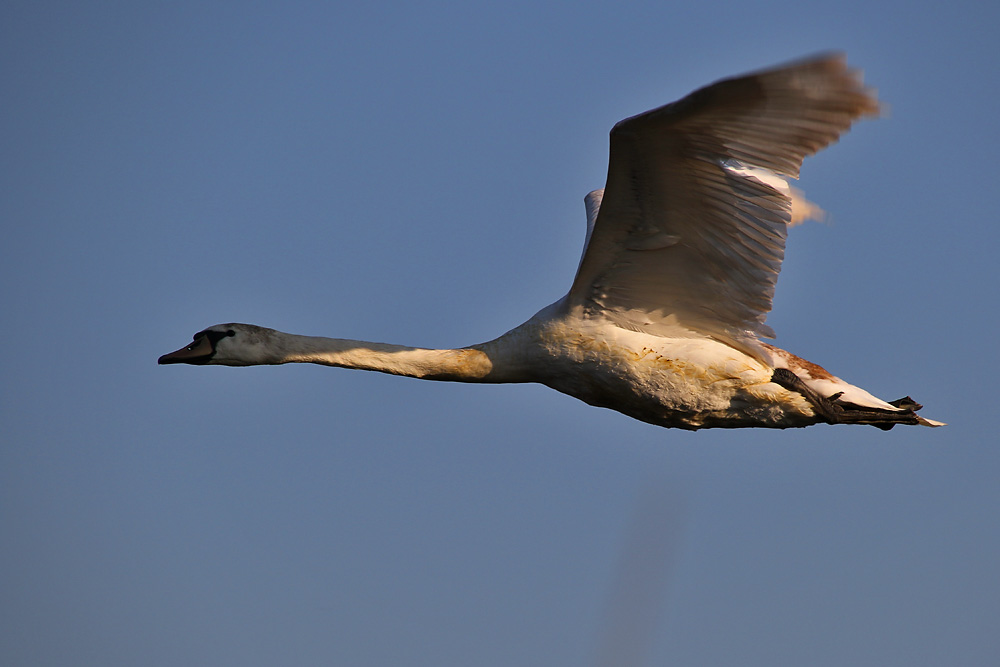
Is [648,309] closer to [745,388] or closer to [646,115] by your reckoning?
[745,388]

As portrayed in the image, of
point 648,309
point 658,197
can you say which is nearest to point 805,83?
point 658,197

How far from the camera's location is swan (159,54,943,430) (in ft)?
29.1

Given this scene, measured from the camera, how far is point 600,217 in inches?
361

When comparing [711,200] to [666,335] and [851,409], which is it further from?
[851,409]

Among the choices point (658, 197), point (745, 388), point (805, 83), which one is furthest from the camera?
point (745, 388)

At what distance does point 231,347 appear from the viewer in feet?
33.9

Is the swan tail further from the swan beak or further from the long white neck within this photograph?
the swan beak

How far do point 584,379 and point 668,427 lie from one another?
967 mm

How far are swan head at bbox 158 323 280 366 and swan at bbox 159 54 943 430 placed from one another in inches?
0.5

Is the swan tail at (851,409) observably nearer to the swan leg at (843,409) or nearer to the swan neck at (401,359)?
the swan leg at (843,409)

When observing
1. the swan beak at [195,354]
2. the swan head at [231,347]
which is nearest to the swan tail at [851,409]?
the swan head at [231,347]

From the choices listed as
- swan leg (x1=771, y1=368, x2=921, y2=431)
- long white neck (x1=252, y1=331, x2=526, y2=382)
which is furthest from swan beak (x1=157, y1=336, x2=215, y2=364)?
swan leg (x1=771, y1=368, x2=921, y2=431)

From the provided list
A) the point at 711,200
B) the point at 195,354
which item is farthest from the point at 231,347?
the point at 711,200

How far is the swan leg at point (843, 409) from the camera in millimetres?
9945
